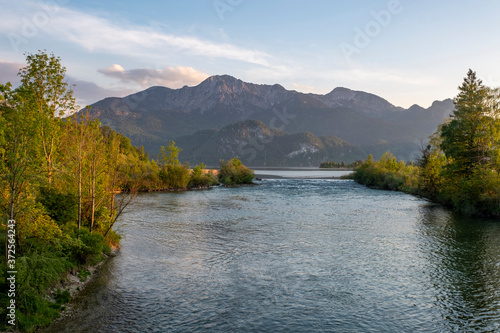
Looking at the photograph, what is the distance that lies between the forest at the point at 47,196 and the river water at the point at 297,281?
192 cm

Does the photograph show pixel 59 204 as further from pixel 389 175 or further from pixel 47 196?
pixel 389 175

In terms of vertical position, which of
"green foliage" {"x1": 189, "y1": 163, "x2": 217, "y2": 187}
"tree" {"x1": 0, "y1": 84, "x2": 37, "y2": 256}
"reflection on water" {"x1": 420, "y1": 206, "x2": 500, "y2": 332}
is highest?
"tree" {"x1": 0, "y1": 84, "x2": 37, "y2": 256}

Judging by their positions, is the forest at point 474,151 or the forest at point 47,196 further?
the forest at point 474,151

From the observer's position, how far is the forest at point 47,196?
48.1 feet

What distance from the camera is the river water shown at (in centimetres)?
1627

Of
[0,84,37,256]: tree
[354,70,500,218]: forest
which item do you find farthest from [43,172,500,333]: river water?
[354,70,500,218]: forest

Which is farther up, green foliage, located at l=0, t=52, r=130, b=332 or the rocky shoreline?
green foliage, located at l=0, t=52, r=130, b=332

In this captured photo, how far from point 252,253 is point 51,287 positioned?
50.8 ft

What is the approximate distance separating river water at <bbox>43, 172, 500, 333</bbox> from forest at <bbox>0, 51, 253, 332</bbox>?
1.92 metres

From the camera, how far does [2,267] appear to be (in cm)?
1447

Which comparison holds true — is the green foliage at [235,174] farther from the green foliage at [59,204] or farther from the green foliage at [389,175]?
the green foliage at [59,204]

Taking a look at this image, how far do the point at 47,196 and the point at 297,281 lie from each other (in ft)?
59.9

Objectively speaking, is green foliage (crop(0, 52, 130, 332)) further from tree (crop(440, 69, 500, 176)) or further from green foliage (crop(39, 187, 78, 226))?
tree (crop(440, 69, 500, 176))

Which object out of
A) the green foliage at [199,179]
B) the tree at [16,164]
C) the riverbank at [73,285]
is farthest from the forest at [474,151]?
the green foliage at [199,179]
